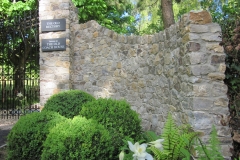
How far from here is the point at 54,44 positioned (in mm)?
6125

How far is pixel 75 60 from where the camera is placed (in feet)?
21.0

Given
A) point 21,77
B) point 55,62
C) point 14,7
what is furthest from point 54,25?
point 14,7

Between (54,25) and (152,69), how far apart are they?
2.96 meters

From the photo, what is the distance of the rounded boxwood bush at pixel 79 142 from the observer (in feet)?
8.70

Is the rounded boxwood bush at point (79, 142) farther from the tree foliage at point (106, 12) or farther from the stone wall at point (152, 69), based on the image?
the tree foliage at point (106, 12)

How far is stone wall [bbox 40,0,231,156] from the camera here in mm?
2955

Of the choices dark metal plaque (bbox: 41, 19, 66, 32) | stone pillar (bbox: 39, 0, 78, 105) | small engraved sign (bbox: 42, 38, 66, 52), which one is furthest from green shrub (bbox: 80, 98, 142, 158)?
dark metal plaque (bbox: 41, 19, 66, 32)

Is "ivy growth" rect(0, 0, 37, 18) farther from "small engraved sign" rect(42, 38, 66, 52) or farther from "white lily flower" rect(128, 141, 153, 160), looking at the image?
"white lily flower" rect(128, 141, 153, 160)

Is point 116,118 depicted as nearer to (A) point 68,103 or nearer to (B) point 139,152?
(A) point 68,103

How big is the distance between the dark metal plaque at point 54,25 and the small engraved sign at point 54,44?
10.4 inches

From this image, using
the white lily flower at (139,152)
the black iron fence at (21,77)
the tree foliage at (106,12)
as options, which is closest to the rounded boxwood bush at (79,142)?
the white lily flower at (139,152)

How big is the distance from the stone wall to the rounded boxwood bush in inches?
41.3

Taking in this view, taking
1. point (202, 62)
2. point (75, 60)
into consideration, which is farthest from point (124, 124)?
point (75, 60)

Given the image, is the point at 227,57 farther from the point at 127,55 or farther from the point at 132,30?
the point at 132,30
